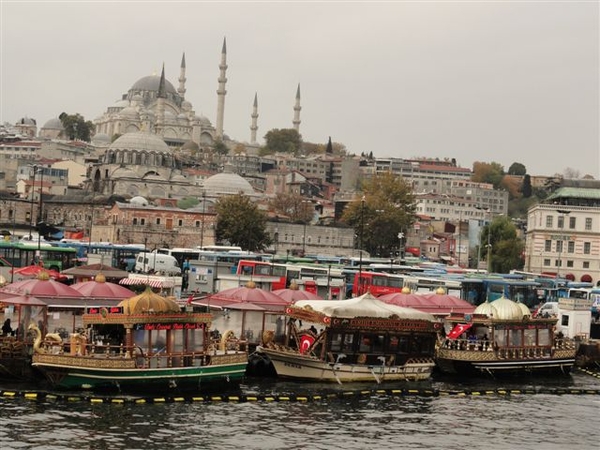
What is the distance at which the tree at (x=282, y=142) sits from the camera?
196 m

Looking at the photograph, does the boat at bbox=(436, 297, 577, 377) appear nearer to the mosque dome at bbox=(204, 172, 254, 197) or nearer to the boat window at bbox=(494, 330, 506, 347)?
the boat window at bbox=(494, 330, 506, 347)

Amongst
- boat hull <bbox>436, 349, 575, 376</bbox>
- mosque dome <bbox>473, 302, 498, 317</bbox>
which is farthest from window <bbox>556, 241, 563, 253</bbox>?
mosque dome <bbox>473, 302, 498, 317</bbox>

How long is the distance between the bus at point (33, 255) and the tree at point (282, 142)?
137m

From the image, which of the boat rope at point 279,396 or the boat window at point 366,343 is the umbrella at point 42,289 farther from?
the boat window at point 366,343

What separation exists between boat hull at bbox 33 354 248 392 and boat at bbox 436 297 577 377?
9.60 metres

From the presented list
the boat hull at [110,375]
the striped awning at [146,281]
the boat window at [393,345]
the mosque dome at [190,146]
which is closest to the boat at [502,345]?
the boat window at [393,345]

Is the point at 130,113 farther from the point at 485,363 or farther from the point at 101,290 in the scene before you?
the point at 485,363

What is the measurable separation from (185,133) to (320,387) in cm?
16373

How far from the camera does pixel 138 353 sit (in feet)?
89.7

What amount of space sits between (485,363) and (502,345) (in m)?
1.14

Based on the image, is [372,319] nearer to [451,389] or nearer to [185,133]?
[451,389]

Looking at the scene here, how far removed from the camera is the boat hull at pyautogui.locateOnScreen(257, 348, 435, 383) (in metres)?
31.1

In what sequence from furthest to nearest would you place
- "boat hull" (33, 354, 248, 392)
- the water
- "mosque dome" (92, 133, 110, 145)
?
"mosque dome" (92, 133, 110, 145) < "boat hull" (33, 354, 248, 392) < the water

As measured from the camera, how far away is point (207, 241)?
88.9 metres
